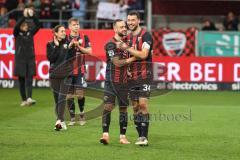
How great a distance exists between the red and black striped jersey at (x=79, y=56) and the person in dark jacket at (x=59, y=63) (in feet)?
0.38

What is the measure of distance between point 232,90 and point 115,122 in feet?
28.9

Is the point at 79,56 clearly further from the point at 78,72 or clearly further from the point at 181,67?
the point at 181,67

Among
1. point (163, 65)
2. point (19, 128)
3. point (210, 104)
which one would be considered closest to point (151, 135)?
point (19, 128)

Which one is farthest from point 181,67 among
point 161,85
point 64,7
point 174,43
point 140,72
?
point 140,72

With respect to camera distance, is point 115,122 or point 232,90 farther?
point 232,90

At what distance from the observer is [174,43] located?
2405 centimetres

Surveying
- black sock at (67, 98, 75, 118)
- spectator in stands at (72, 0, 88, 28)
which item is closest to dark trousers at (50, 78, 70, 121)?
black sock at (67, 98, 75, 118)

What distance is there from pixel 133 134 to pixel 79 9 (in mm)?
13178

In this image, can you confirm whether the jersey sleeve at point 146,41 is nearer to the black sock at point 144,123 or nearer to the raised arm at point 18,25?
the black sock at point 144,123

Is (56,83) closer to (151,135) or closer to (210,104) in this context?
(151,135)

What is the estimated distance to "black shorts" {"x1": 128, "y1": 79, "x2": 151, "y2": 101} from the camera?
11453 millimetres

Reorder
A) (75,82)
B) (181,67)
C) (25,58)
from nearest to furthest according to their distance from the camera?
(75,82) → (25,58) → (181,67)

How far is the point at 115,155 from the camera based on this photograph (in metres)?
10.5

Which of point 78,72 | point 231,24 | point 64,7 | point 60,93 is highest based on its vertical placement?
point 64,7
